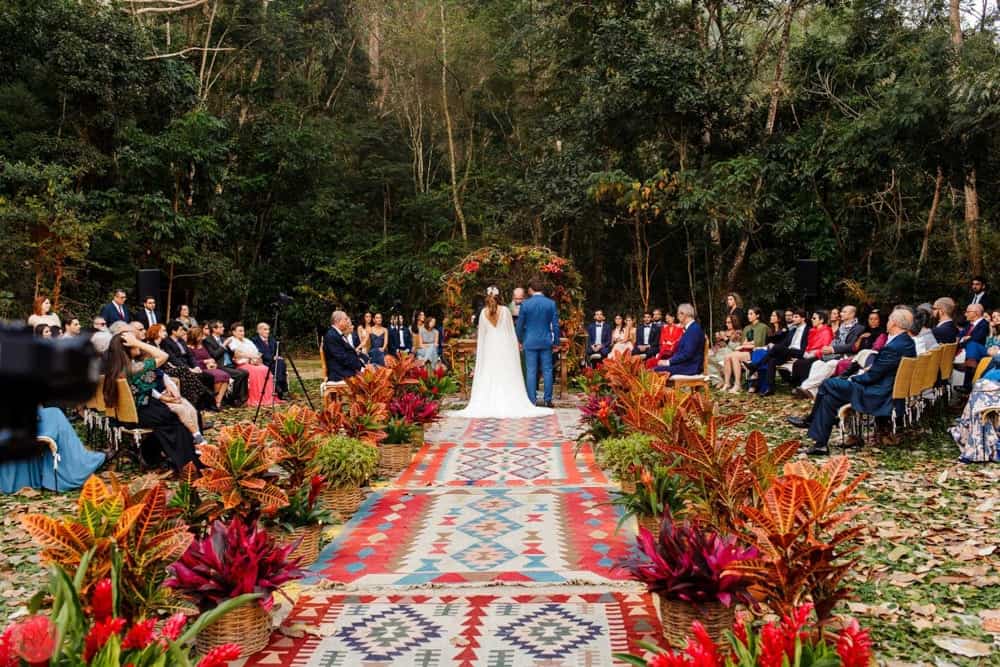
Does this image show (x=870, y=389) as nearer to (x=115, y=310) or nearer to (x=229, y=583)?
(x=229, y=583)

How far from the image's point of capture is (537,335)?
1105 centimetres

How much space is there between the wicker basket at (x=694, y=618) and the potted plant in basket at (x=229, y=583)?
1568 millimetres

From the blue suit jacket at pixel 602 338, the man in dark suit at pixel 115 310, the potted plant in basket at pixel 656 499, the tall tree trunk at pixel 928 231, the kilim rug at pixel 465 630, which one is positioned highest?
the tall tree trunk at pixel 928 231

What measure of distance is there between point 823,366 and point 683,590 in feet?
25.4

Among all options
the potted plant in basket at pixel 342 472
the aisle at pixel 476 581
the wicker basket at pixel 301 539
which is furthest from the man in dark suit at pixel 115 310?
the wicker basket at pixel 301 539

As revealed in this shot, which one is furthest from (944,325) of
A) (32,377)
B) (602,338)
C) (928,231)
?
(32,377)

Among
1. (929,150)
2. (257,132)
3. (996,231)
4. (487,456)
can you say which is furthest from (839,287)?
(257,132)

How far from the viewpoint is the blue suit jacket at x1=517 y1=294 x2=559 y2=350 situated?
11.0 meters

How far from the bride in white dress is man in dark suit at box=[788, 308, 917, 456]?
150 inches

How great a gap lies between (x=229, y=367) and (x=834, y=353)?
8156 mm

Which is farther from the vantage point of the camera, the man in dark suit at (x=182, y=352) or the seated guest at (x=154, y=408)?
the man in dark suit at (x=182, y=352)

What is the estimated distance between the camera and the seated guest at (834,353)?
33.5ft

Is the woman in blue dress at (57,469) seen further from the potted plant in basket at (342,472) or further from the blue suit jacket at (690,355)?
the blue suit jacket at (690,355)

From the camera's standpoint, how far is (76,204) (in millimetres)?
16281
